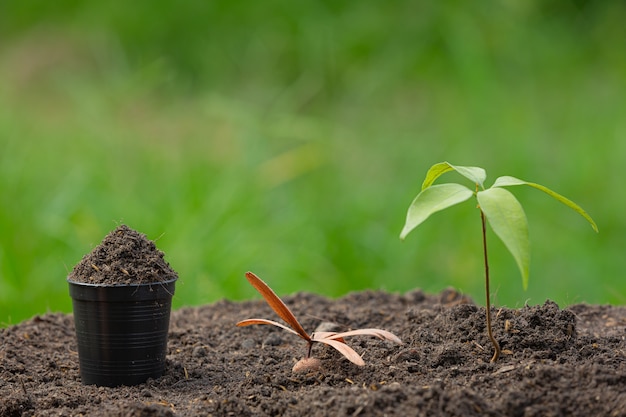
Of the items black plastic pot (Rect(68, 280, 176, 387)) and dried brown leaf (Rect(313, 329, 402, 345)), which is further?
black plastic pot (Rect(68, 280, 176, 387))

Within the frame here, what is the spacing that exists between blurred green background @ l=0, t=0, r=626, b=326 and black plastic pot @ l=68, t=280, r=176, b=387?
138 cm

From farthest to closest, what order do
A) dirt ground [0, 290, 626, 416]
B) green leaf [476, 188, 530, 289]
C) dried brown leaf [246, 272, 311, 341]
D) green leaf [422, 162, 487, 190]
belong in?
dried brown leaf [246, 272, 311, 341]
green leaf [422, 162, 487, 190]
dirt ground [0, 290, 626, 416]
green leaf [476, 188, 530, 289]

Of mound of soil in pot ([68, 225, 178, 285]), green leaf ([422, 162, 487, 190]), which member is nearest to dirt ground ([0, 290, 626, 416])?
mound of soil in pot ([68, 225, 178, 285])

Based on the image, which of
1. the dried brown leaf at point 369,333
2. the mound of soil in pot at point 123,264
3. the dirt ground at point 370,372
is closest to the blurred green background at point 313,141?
the dirt ground at point 370,372

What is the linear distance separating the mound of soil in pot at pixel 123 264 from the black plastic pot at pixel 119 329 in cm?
3

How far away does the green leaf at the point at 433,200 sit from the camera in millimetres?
1818

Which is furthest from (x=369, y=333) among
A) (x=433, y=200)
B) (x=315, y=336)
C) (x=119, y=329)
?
(x=119, y=329)

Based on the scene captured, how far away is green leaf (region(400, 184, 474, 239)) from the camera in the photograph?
182cm

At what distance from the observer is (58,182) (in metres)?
5.84

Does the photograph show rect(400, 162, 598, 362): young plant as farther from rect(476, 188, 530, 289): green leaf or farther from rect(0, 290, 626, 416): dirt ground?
rect(0, 290, 626, 416): dirt ground

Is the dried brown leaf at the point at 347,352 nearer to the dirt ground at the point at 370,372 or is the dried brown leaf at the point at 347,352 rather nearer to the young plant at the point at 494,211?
the dirt ground at the point at 370,372

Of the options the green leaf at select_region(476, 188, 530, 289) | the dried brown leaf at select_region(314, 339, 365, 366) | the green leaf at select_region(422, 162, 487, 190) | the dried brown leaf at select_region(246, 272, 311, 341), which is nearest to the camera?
the green leaf at select_region(476, 188, 530, 289)

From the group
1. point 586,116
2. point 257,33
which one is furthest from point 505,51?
point 257,33

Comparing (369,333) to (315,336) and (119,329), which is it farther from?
(119,329)
